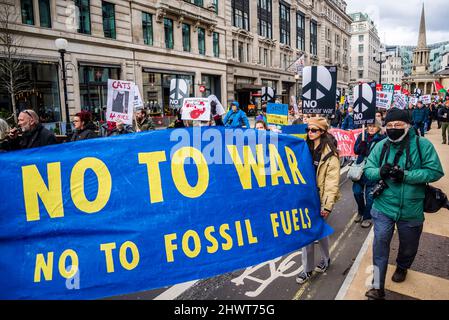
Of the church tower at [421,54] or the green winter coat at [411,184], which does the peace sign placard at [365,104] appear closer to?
the green winter coat at [411,184]

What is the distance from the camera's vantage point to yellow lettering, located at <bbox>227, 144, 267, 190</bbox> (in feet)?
10.7

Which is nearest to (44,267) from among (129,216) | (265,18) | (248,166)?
(129,216)

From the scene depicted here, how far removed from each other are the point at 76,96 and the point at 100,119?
2.10m

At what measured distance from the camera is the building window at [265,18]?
40.8 m

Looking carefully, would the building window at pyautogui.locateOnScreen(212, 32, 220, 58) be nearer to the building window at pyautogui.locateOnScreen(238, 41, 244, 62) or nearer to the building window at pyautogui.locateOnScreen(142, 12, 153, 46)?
the building window at pyautogui.locateOnScreen(238, 41, 244, 62)

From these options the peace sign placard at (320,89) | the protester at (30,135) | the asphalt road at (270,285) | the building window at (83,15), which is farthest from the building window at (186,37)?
the asphalt road at (270,285)

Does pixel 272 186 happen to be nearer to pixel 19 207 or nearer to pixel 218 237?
pixel 218 237

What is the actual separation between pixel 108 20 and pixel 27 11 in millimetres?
5379

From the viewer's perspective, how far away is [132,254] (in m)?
2.70

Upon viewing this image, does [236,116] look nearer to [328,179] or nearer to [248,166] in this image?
[328,179]

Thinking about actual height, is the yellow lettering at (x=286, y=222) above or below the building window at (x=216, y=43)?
below

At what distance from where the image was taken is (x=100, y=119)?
2109 cm

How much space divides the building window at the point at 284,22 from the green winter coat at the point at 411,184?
151 feet
